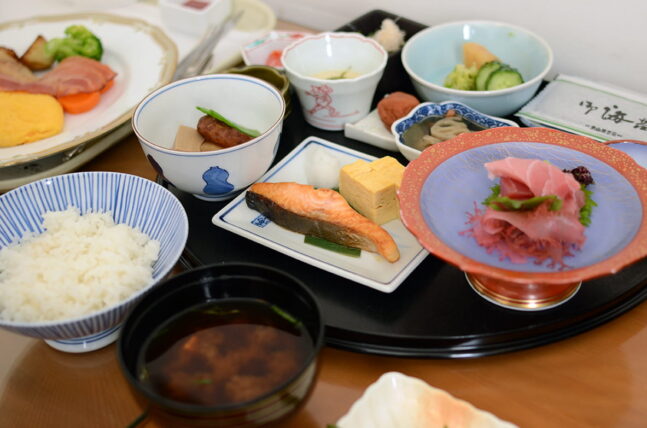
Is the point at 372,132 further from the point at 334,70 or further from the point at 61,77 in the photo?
the point at 61,77

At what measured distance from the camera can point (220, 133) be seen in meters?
1.35

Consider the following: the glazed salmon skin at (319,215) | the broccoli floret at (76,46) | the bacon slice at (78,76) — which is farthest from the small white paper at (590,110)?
the broccoli floret at (76,46)

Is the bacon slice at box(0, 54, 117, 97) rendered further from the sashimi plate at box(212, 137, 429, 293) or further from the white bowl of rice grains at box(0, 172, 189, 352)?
the sashimi plate at box(212, 137, 429, 293)

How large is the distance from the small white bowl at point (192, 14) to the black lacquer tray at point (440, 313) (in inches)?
42.0

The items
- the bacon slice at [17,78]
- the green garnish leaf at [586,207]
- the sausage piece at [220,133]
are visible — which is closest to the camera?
the green garnish leaf at [586,207]

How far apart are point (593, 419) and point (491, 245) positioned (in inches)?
12.1

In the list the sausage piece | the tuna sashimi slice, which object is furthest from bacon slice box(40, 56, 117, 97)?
the tuna sashimi slice

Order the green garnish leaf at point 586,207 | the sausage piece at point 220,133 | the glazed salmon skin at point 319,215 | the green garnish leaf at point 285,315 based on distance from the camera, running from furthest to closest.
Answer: the sausage piece at point 220,133 < the glazed salmon skin at point 319,215 < the green garnish leaf at point 586,207 < the green garnish leaf at point 285,315

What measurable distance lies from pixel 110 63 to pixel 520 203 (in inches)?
55.3

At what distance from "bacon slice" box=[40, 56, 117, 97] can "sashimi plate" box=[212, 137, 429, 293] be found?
64cm

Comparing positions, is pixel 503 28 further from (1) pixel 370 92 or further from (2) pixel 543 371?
(2) pixel 543 371

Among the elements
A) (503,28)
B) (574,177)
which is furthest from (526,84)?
(574,177)

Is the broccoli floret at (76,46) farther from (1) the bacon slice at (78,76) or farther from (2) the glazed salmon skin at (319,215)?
(2) the glazed salmon skin at (319,215)

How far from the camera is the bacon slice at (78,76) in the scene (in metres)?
1.62
